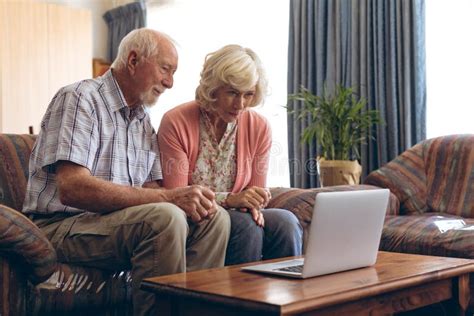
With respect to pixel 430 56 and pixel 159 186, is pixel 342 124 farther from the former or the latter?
pixel 159 186

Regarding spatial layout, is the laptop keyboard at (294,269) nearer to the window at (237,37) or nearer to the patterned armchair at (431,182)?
the patterned armchair at (431,182)

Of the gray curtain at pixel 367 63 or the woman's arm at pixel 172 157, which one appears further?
the gray curtain at pixel 367 63

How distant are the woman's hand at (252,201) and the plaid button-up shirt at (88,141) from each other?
1.06ft

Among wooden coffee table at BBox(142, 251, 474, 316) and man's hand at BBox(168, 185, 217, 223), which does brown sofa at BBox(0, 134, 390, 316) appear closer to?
man's hand at BBox(168, 185, 217, 223)

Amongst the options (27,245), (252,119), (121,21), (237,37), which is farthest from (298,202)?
(121,21)

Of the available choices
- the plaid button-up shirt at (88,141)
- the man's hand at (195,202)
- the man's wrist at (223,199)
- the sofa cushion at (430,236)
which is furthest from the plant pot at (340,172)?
the man's hand at (195,202)

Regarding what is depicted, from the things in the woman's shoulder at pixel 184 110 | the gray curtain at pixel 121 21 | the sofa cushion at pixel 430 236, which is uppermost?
the gray curtain at pixel 121 21

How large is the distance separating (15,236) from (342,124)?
2.39m

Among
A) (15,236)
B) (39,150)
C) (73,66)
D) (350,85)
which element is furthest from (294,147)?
(15,236)

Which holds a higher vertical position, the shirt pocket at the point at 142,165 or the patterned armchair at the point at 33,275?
the shirt pocket at the point at 142,165

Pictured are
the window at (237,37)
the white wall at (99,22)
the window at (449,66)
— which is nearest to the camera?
the window at (449,66)

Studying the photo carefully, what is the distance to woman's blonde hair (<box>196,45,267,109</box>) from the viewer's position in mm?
2465

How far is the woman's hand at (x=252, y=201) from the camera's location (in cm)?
228

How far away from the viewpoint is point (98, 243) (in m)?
2.04
